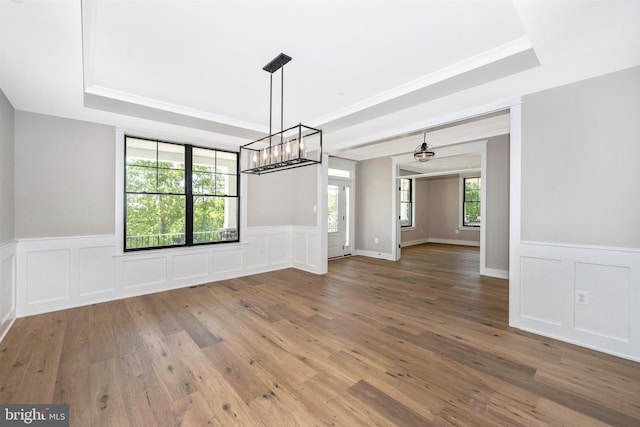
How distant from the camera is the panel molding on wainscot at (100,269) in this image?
135 inches

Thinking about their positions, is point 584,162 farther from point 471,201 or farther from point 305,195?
point 471,201

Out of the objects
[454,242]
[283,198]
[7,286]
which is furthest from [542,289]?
[454,242]

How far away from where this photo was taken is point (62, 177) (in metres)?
3.65

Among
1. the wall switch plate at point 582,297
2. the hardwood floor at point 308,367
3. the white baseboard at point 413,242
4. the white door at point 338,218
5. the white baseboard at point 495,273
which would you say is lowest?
the hardwood floor at point 308,367

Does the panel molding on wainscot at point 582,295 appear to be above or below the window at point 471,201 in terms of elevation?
below

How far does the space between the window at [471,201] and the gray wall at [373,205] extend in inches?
170

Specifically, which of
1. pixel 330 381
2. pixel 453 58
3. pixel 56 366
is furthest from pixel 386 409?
pixel 453 58

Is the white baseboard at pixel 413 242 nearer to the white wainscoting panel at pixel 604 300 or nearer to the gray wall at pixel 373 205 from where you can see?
the gray wall at pixel 373 205

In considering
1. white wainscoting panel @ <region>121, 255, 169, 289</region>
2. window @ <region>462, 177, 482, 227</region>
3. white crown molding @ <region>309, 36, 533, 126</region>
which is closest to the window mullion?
white wainscoting panel @ <region>121, 255, 169, 289</region>

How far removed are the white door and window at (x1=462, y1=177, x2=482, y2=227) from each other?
16.5ft

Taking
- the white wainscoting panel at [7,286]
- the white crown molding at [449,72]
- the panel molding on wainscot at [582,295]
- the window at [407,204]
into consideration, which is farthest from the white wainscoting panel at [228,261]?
the window at [407,204]

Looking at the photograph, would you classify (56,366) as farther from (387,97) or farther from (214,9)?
(387,97)

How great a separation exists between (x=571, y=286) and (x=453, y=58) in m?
2.58

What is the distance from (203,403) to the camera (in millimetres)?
1865
